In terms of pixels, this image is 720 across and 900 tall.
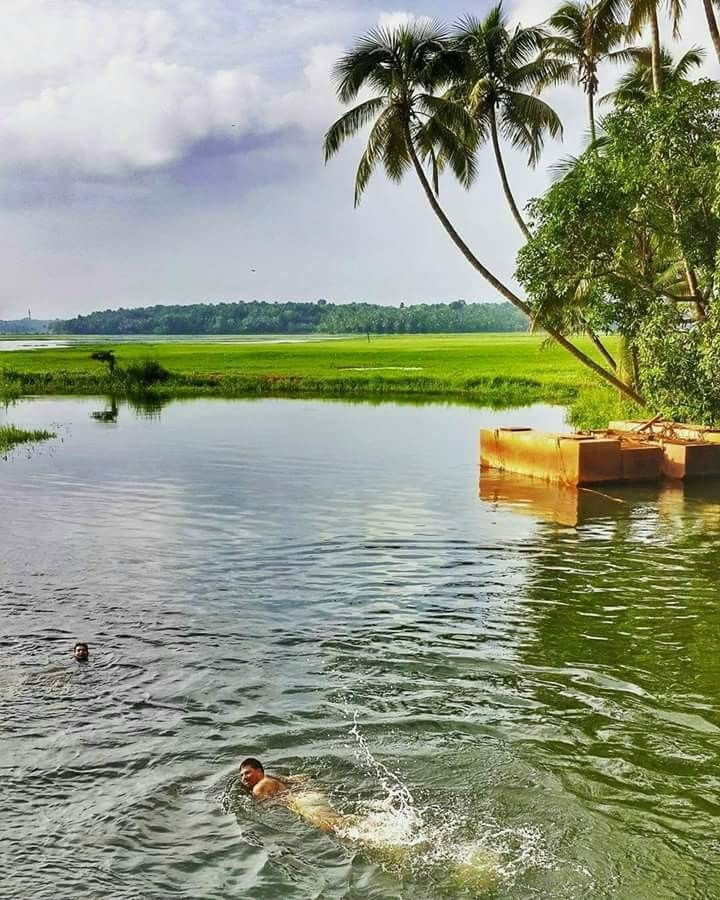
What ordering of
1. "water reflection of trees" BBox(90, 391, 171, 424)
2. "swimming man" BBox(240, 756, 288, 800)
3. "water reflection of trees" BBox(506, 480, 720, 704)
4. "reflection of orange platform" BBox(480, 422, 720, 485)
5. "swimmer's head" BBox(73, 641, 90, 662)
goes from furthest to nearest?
"water reflection of trees" BBox(90, 391, 171, 424) → "reflection of orange platform" BBox(480, 422, 720, 485) → "water reflection of trees" BBox(506, 480, 720, 704) → "swimmer's head" BBox(73, 641, 90, 662) → "swimming man" BBox(240, 756, 288, 800)

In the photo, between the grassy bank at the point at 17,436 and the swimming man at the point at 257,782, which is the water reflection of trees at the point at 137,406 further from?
the swimming man at the point at 257,782

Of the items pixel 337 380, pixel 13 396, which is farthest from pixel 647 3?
pixel 13 396

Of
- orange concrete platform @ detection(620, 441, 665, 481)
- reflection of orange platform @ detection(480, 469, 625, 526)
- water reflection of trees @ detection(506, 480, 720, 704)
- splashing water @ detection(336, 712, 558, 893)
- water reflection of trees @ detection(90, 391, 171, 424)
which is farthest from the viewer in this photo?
water reflection of trees @ detection(90, 391, 171, 424)

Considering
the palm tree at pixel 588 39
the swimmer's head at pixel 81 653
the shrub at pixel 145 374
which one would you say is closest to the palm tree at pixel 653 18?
the palm tree at pixel 588 39

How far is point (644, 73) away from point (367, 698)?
2746 centimetres

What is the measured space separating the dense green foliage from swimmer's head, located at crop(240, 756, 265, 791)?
46.4 feet

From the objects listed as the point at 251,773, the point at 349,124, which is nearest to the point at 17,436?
the point at 349,124

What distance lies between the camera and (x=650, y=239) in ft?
78.6

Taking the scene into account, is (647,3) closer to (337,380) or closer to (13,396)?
(337,380)

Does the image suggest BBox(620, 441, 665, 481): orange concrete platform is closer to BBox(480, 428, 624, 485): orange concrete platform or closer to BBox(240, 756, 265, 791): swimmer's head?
BBox(480, 428, 624, 485): orange concrete platform

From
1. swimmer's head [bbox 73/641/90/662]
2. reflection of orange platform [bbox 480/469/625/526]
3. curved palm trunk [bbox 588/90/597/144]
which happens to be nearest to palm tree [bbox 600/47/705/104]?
curved palm trunk [bbox 588/90/597/144]

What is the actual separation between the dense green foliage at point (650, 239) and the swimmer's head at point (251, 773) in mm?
14130

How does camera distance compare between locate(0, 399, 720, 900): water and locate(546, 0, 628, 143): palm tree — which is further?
locate(546, 0, 628, 143): palm tree

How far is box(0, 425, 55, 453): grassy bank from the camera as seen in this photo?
28577mm
